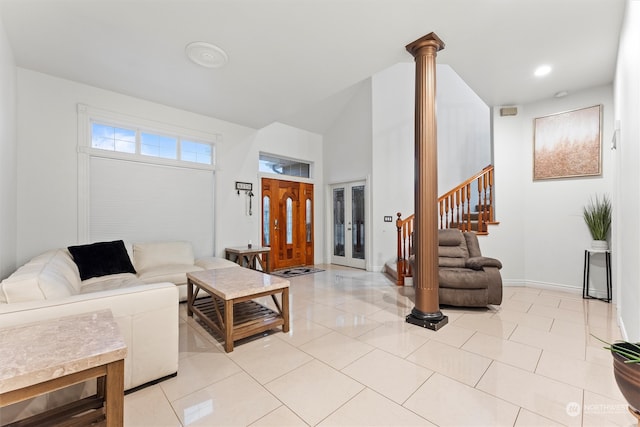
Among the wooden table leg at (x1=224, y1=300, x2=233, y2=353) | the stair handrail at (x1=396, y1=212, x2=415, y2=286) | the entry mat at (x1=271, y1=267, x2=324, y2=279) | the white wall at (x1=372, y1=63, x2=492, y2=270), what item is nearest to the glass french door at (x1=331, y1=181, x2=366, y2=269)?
the white wall at (x1=372, y1=63, x2=492, y2=270)

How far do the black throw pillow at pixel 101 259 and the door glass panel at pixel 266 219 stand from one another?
2.48 metres

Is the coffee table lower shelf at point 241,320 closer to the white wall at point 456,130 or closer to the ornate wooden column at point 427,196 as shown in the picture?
the ornate wooden column at point 427,196

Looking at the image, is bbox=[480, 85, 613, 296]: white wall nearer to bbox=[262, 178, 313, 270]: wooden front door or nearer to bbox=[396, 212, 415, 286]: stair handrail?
bbox=[396, 212, 415, 286]: stair handrail

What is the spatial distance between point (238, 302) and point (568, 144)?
4987mm

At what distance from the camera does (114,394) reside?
1098 millimetres

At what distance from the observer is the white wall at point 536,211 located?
3934 millimetres

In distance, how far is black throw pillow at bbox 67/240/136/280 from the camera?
3182mm

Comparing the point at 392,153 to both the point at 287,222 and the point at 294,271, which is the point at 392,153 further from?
the point at 294,271

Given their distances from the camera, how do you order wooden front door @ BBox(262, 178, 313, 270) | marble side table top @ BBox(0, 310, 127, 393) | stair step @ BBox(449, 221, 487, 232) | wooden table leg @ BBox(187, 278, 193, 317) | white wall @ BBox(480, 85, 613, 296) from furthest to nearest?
wooden front door @ BBox(262, 178, 313, 270) → stair step @ BBox(449, 221, 487, 232) → white wall @ BBox(480, 85, 613, 296) → wooden table leg @ BBox(187, 278, 193, 317) → marble side table top @ BBox(0, 310, 127, 393)

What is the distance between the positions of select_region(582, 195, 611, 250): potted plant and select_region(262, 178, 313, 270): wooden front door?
484 centimetres

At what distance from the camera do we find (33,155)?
3.22 meters

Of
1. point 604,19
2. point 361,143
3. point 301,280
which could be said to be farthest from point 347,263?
point 604,19

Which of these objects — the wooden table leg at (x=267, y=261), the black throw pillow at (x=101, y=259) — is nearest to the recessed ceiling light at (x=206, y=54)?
the black throw pillow at (x=101, y=259)

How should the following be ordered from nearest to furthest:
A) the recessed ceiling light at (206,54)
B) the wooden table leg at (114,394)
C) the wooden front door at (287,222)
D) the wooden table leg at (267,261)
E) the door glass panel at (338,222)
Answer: the wooden table leg at (114,394) < the recessed ceiling light at (206,54) < the wooden table leg at (267,261) < the wooden front door at (287,222) < the door glass panel at (338,222)
